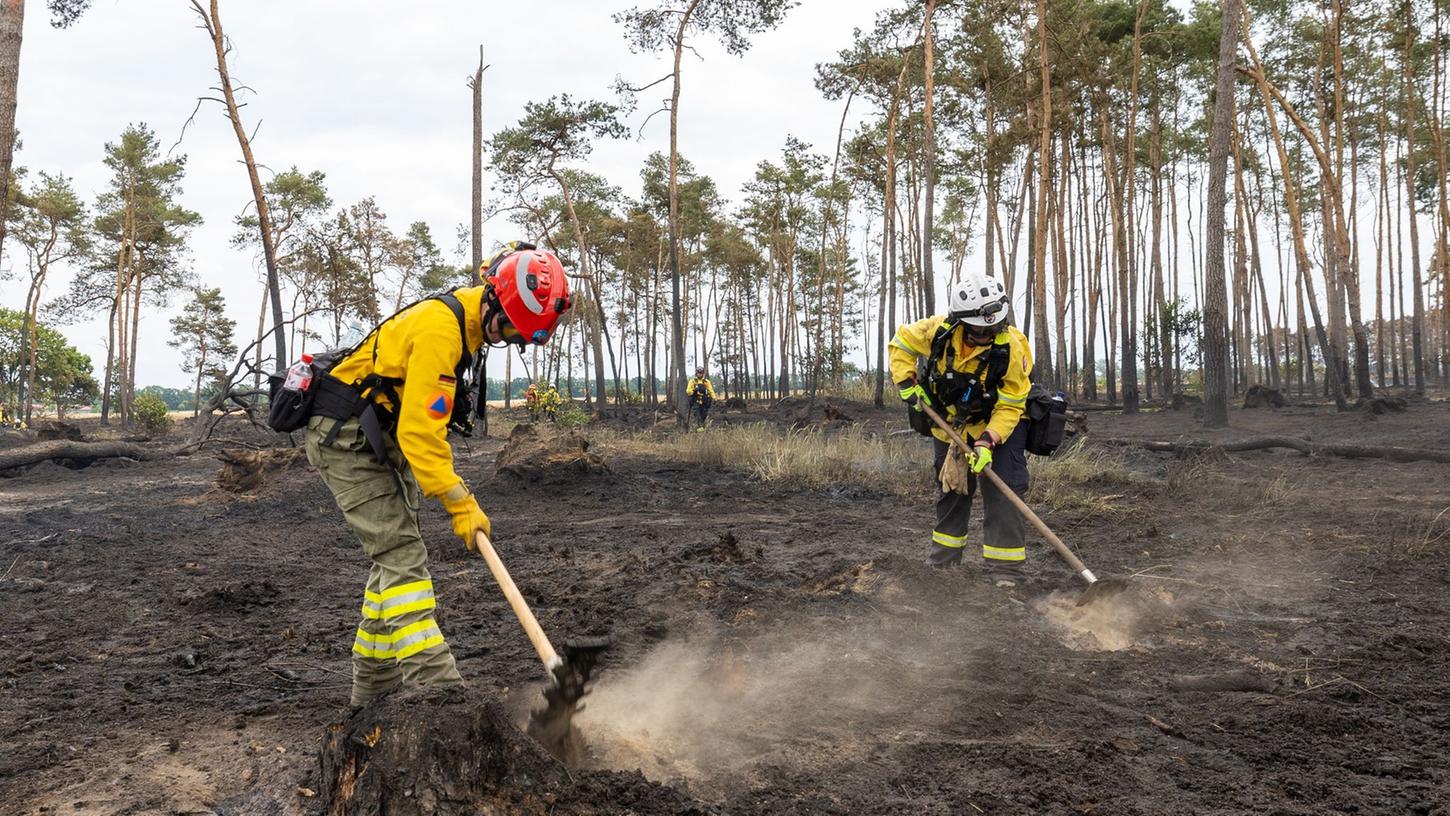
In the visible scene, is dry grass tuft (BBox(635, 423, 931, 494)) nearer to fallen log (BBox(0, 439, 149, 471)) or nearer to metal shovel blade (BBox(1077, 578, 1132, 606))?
metal shovel blade (BBox(1077, 578, 1132, 606))

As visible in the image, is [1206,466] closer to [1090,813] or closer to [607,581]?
[607,581]

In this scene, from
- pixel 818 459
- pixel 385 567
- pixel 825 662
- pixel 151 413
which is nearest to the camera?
pixel 385 567

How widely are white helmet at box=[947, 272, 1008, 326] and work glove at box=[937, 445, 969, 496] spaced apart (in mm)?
868

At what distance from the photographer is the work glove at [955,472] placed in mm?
5480

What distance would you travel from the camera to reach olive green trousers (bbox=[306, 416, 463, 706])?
3.12 meters

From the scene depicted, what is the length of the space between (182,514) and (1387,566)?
452 inches

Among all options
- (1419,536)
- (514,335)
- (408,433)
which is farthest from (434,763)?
(1419,536)

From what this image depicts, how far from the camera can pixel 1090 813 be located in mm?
2627

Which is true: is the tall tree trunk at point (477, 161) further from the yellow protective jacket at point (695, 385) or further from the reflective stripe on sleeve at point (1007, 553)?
the reflective stripe on sleeve at point (1007, 553)

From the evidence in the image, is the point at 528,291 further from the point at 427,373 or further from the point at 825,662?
the point at 825,662

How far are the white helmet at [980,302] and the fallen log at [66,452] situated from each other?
14913 millimetres

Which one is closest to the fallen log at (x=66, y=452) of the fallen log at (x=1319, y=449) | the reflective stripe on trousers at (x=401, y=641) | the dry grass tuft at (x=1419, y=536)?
the reflective stripe on trousers at (x=401, y=641)

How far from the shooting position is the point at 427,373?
314 cm

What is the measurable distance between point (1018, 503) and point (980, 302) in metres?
1.30
